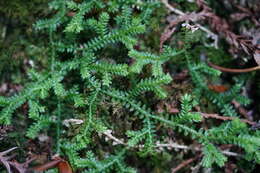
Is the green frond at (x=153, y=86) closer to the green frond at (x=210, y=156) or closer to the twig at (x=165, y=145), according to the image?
the twig at (x=165, y=145)

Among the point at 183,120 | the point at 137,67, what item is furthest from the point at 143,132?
the point at 137,67

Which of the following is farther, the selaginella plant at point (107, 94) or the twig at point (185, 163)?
the twig at point (185, 163)

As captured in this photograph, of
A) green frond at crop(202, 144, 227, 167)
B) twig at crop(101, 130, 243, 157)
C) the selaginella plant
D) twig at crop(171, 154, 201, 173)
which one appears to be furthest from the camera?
twig at crop(171, 154, 201, 173)

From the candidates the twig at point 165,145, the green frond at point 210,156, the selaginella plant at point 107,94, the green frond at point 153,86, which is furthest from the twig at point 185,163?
the green frond at point 153,86

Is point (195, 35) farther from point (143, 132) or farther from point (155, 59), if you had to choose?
point (143, 132)

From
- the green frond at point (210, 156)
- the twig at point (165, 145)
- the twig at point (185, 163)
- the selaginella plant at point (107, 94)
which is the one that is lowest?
the twig at point (185, 163)

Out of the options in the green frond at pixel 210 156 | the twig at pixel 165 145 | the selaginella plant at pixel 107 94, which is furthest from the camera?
the twig at pixel 165 145

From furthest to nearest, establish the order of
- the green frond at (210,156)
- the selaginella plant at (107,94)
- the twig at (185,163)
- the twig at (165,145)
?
the twig at (185,163) < the twig at (165,145) < the selaginella plant at (107,94) < the green frond at (210,156)

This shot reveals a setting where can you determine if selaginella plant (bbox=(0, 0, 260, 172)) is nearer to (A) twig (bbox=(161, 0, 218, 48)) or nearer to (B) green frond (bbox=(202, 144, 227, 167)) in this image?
(B) green frond (bbox=(202, 144, 227, 167))

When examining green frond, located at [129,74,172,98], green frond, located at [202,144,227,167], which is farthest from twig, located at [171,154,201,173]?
green frond, located at [129,74,172,98]
